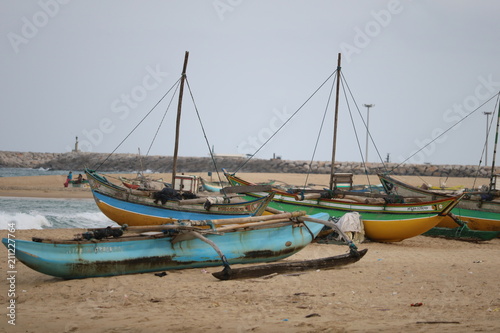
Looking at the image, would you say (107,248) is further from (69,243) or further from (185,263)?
(185,263)

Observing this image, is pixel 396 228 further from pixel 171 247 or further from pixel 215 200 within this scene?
pixel 171 247

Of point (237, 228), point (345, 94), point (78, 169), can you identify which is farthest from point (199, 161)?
point (237, 228)

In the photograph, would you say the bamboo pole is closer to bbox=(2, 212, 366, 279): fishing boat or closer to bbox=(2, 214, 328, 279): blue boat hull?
bbox=(2, 212, 366, 279): fishing boat

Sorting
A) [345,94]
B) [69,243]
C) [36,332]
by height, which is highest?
[345,94]

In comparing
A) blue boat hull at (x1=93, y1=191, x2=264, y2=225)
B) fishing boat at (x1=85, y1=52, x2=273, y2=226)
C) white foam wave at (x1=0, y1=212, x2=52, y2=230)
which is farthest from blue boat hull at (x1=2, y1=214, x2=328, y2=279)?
white foam wave at (x1=0, y1=212, x2=52, y2=230)

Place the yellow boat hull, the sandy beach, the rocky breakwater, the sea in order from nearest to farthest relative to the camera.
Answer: the sandy beach → the yellow boat hull → the sea → the rocky breakwater

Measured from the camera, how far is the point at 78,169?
8069cm

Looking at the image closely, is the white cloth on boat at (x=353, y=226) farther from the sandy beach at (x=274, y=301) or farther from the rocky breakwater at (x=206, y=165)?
the rocky breakwater at (x=206, y=165)

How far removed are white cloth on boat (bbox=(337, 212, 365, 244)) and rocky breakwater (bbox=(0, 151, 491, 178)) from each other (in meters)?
41.3

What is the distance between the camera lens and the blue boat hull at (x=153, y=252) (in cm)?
834

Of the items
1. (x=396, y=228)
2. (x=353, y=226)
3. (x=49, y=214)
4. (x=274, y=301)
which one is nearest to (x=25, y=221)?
(x=49, y=214)

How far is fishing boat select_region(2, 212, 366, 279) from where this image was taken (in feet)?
27.6

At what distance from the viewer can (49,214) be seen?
863 inches

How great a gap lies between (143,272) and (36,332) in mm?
3302
